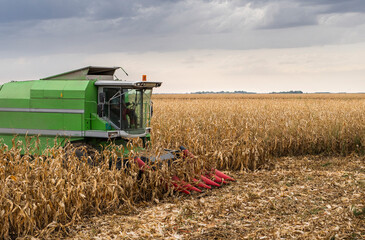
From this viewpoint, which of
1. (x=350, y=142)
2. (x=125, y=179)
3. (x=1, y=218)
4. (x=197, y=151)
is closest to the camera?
(x=1, y=218)

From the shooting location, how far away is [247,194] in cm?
793

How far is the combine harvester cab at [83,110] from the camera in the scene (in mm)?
9094

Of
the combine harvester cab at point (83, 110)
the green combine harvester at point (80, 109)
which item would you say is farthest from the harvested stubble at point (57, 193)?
the green combine harvester at point (80, 109)

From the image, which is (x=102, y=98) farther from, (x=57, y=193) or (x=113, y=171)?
(x=57, y=193)

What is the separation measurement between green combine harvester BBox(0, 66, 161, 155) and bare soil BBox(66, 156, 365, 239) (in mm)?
2450

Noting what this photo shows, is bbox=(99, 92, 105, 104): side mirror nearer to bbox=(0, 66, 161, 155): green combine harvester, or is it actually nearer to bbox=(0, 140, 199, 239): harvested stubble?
bbox=(0, 66, 161, 155): green combine harvester

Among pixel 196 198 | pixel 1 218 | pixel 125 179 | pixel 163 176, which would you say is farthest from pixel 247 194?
pixel 1 218

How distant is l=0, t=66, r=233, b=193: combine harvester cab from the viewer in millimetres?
9094

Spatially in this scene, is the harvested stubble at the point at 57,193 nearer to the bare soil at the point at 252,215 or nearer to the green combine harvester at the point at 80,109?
the bare soil at the point at 252,215

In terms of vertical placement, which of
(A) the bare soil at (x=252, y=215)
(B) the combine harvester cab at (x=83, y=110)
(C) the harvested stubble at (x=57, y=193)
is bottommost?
(A) the bare soil at (x=252, y=215)

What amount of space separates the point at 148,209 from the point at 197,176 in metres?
1.75

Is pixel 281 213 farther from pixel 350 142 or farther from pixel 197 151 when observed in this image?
pixel 350 142

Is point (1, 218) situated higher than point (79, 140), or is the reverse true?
point (79, 140)

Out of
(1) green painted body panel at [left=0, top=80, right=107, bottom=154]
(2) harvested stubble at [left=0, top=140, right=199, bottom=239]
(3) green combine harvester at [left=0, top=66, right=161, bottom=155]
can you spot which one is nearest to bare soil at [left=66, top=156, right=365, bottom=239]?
(2) harvested stubble at [left=0, top=140, right=199, bottom=239]
